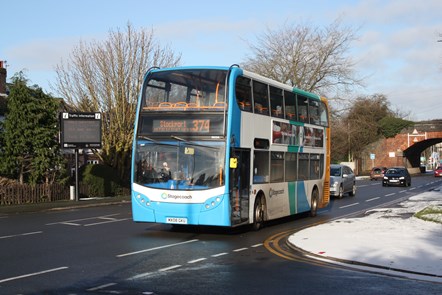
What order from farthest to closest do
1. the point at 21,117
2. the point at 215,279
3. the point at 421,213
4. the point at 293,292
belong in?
the point at 21,117
the point at 421,213
the point at 215,279
the point at 293,292

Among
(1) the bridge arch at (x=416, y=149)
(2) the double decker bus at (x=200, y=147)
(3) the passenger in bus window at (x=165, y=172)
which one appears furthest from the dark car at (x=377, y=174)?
(3) the passenger in bus window at (x=165, y=172)

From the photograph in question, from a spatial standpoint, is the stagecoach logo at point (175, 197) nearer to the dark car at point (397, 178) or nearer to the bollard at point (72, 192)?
the bollard at point (72, 192)

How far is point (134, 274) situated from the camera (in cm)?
945

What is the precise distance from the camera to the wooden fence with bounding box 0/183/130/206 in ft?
86.9

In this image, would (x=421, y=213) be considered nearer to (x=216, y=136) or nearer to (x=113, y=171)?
(x=216, y=136)

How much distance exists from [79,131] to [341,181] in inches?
559

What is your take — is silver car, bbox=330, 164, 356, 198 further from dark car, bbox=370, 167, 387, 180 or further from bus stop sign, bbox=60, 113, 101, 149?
dark car, bbox=370, 167, 387, 180

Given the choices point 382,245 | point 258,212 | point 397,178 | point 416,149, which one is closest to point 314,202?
point 258,212

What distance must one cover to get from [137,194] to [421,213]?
9836mm

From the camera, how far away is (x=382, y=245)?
12.5 metres

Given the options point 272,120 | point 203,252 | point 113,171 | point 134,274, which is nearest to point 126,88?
point 113,171

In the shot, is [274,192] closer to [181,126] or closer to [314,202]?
[181,126]

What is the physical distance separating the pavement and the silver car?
41.6 ft

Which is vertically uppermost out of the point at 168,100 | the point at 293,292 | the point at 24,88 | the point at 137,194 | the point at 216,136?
the point at 24,88
